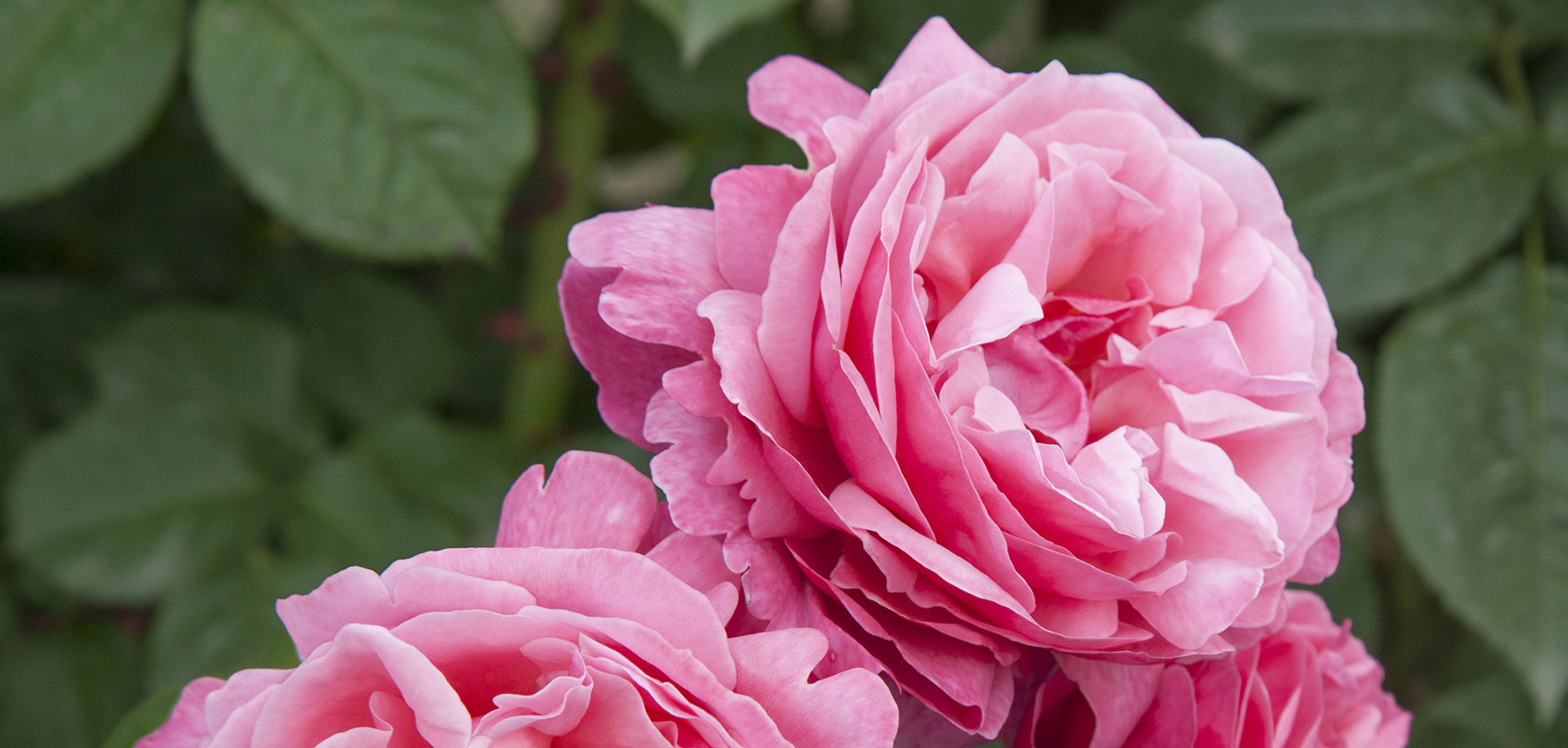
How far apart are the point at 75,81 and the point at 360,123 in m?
0.14

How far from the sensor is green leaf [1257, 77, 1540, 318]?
691mm

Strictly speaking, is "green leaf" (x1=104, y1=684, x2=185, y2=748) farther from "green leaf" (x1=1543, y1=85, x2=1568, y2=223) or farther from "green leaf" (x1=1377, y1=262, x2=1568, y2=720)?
"green leaf" (x1=1543, y1=85, x2=1568, y2=223)

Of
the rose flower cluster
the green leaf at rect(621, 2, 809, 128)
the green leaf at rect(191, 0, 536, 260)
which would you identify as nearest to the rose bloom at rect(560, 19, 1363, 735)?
the rose flower cluster

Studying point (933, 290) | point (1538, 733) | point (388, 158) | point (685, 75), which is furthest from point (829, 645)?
point (1538, 733)

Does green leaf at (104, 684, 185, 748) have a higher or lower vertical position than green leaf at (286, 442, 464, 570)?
higher

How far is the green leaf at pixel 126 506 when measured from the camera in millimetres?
687

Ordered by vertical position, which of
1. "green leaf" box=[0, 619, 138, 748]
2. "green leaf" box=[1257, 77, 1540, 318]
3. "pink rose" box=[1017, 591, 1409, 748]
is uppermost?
"pink rose" box=[1017, 591, 1409, 748]

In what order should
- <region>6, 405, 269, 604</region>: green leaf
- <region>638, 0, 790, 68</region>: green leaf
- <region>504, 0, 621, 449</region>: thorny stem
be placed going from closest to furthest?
1. <region>638, 0, 790, 68</region>: green leaf
2. <region>6, 405, 269, 604</region>: green leaf
3. <region>504, 0, 621, 449</region>: thorny stem

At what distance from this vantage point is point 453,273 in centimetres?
93

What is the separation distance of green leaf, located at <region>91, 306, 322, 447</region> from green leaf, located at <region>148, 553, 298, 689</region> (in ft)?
0.43

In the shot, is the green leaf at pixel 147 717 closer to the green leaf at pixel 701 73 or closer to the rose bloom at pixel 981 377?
the rose bloom at pixel 981 377

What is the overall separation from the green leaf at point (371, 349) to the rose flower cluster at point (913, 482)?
52cm

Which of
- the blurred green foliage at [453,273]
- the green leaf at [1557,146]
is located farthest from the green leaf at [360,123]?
the green leaf at [1557,146]

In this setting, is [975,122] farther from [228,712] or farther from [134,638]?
[134,638]
